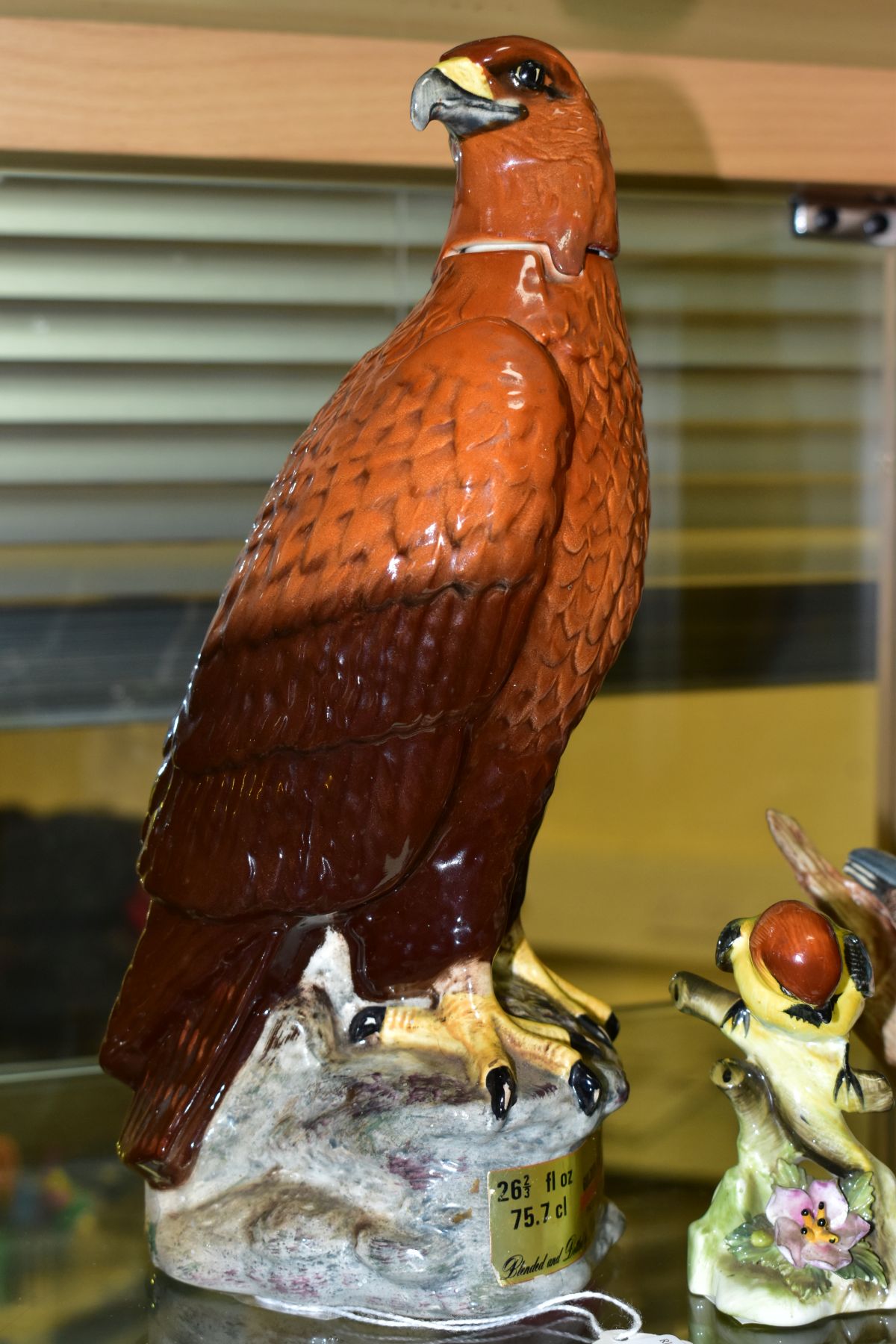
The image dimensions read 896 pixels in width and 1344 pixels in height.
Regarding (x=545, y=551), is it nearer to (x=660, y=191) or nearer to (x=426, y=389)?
(x=426, y=389)

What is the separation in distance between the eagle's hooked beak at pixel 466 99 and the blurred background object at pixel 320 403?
13.6 inches

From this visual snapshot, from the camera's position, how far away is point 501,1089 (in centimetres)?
83

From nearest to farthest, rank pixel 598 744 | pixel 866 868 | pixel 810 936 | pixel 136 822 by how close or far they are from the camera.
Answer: pixel 810 936 → pixel 866 868 → pixel 136 822 → pixel 598 744

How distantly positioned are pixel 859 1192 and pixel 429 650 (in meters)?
0.39

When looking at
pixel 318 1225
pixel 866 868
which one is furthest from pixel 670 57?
pixel 318 1225

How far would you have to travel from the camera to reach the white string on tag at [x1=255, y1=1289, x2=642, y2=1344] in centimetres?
82

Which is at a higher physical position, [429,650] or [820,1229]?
[429,650]

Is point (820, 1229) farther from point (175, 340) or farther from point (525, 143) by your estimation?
point (175, 340)

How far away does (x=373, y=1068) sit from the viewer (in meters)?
0.87

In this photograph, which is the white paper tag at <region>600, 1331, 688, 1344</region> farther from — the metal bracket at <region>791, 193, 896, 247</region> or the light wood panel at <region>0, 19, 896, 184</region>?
the metal bracket at <region>791, 193, 896, 247</region>

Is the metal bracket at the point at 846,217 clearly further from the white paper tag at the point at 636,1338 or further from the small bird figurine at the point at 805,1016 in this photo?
the white paper tag at the point at 636,1338

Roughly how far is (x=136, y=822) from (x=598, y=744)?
0.55 meters

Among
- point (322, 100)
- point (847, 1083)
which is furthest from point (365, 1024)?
point (322, 100)

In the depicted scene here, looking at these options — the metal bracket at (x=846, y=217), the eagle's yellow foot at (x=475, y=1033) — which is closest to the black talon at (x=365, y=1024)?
the eagle's yellow foot at (x=475, y=1033)
